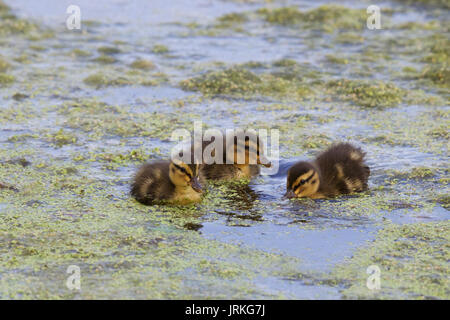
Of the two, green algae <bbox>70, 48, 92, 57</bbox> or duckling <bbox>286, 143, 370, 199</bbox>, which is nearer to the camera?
duckling <bbox>286, 143, 370, 199</bbox>

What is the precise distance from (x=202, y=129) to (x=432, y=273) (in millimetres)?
3216

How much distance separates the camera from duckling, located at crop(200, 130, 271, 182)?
5.64 m

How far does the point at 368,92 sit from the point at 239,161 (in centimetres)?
254

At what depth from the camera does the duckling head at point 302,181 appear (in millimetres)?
5066

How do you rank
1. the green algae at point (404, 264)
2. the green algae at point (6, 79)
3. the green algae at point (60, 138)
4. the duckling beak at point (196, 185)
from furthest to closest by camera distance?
1. the green algae at point (6, 79)
2. the green algae at point (60, 138)
3. the duckling beak at point (196, 185)
4. the green algae at point (404, 264)

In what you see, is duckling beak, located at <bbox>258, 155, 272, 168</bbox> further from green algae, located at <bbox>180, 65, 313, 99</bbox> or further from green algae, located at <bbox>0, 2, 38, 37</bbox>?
green algae, located at <bbox>0, 2, 38, 37</bbox>

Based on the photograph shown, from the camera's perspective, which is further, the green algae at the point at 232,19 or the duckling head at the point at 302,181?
the green algae at the point at 232,19

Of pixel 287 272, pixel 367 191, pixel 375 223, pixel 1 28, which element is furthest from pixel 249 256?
pixel 1 28

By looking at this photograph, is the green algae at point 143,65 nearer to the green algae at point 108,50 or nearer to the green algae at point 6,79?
the green algae at point 108,50

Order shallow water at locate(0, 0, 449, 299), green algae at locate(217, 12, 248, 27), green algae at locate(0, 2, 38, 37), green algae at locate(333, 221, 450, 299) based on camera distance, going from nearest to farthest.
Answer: green algae at locate(333, 221, 450, 299)
shallow water at locate(0, 0, 449, 299)
green algae at locate(0, 2, 38, 37)
green algae at locate(217, 12, 248, 27)

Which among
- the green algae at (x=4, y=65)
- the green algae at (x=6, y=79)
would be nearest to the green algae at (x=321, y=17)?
the green algae at (x=4, y=65)

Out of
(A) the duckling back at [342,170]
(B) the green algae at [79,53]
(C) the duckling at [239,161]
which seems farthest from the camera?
(B) the green algae at [79,53]

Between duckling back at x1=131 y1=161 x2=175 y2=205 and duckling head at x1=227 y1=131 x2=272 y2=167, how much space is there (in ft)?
2.36

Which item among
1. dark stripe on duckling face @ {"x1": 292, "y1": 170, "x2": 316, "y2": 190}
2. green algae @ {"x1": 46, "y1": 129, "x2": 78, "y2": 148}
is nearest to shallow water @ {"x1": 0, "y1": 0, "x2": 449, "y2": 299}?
green algae @ {"x1": 46, "y1": 129, "x2": 78, "y2": 148}
